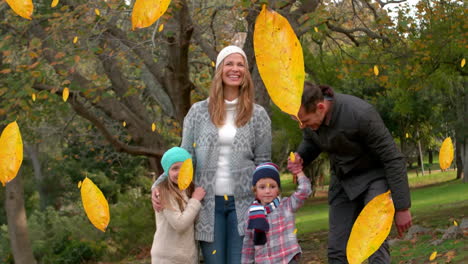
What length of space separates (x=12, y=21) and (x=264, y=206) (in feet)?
22.5

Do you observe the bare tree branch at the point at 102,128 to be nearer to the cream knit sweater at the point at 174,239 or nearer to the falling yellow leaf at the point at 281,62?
the cream knit sweater at the point at 174,239

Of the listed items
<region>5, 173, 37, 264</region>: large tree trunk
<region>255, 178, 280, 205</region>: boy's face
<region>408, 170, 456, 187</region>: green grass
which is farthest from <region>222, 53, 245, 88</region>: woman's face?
<region>408, 170, 456, 187</region>: green grass

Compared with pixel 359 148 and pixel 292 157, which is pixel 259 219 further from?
pixel 359 148

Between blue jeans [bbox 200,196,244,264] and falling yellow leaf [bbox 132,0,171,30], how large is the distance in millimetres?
1550

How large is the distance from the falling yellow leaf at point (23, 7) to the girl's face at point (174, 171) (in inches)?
53.6

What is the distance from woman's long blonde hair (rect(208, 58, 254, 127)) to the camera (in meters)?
3.35

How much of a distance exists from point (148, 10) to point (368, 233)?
88 centimetres

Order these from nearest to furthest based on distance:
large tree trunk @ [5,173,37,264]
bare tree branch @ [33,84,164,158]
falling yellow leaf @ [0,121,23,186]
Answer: falling yellow leaf @ [0,121,23,186], bare tree branch @ [33,84,164,158], large tree trunk @ [5,173,37,264]

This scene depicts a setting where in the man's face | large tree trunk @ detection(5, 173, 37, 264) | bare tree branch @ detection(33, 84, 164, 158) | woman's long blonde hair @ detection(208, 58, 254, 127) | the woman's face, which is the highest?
bare tree branch @ detection(33, 84, 164, 158)

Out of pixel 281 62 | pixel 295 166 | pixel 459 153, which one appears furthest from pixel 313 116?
pixel 459 153

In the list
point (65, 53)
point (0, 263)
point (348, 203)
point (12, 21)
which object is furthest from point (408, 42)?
point (0, 263)

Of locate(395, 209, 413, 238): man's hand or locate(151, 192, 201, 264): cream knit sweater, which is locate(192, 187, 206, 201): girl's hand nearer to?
locate(151, 192, 201, 264): cream knit sweater

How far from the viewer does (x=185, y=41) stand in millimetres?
7598

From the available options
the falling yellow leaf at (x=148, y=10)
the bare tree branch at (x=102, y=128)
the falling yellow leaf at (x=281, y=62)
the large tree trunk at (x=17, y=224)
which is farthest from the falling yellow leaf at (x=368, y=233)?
the large tree trunk at (x=17, y=224)
